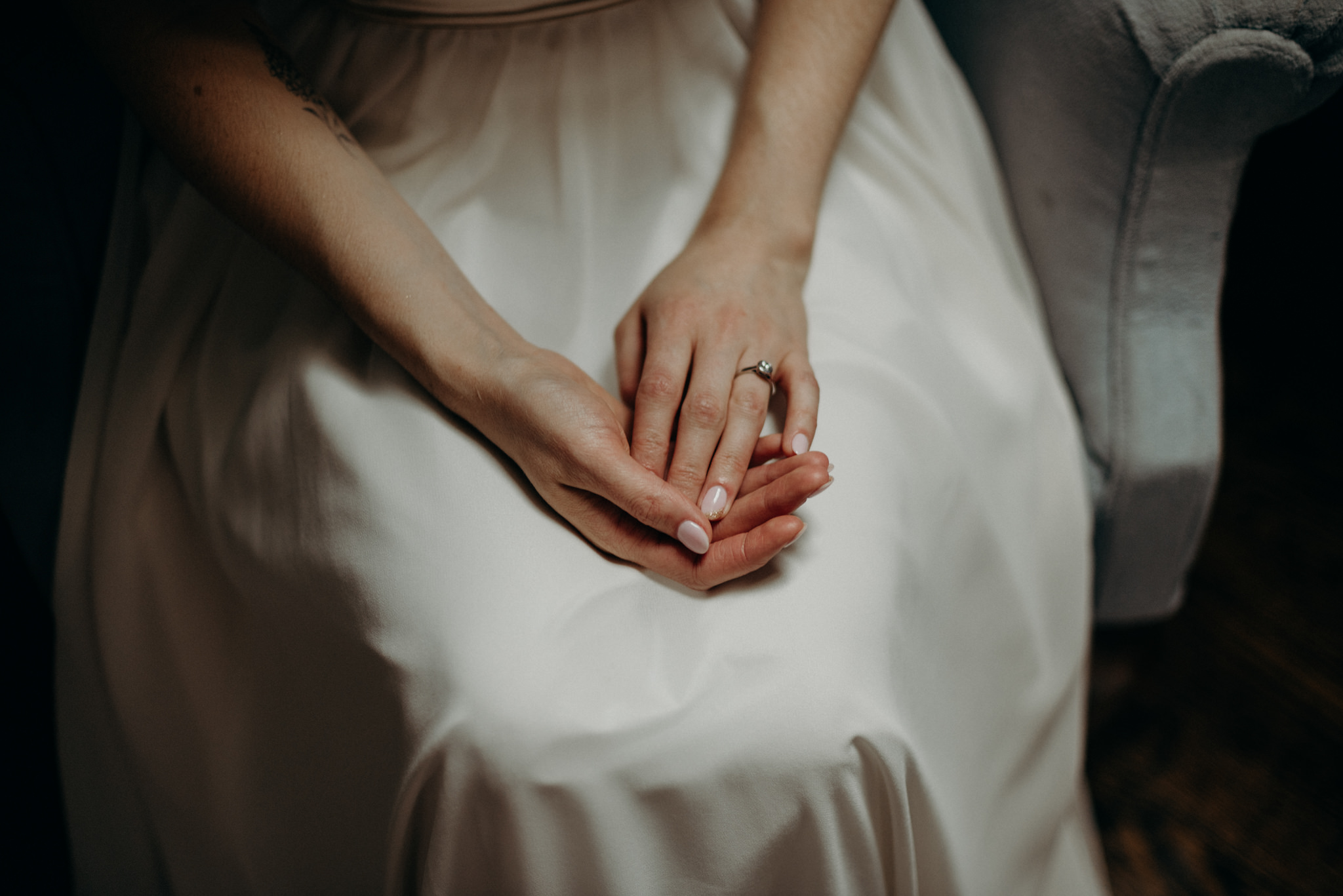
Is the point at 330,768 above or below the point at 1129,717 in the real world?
above

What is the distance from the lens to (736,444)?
59cm

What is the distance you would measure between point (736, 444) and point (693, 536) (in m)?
0.09

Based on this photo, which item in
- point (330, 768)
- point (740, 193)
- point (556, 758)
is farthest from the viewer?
point (740, 193)

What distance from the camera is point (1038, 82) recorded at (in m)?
0.77

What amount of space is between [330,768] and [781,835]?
342 mm

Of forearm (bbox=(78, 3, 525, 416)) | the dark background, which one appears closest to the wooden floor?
the dark background

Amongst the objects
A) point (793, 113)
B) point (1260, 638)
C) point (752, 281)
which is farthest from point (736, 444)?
point (1260, 638)

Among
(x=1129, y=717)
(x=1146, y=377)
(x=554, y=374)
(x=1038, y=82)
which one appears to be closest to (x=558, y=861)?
(x=554, y=374)

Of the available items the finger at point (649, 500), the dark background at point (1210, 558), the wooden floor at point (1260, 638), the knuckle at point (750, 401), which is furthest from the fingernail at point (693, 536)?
the wooden floor at point (1260, 638)

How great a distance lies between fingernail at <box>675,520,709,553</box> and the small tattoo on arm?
0.44 m

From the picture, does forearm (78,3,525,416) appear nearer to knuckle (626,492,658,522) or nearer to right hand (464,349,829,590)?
right hand (464,349,829,590)

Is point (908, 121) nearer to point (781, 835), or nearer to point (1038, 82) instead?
point (1038, 82)

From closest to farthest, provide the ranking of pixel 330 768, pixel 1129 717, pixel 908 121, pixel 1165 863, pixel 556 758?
pixel 556 758, pixel 330 768, pixel 908 121, pixel 1165 863, pixel 1129 717

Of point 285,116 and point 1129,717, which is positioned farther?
point 1129,717
